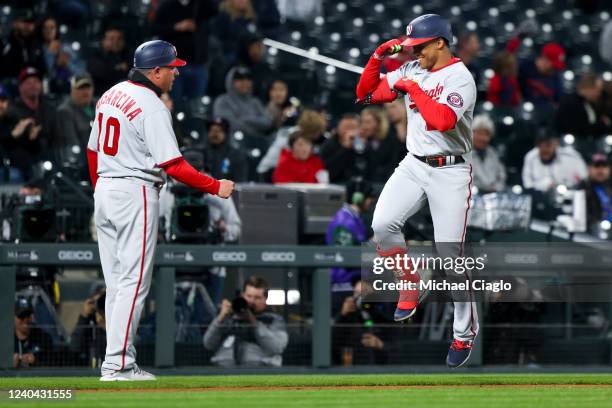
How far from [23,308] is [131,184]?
9.31 ft

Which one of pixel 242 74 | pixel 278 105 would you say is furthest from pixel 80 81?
pixel 278 105

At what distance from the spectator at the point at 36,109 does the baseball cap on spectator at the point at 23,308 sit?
1858mm

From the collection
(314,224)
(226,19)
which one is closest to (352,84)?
(226,19)

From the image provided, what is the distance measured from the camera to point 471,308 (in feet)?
26.3

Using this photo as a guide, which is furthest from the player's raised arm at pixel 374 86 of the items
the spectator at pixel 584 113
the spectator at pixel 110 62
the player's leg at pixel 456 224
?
the spectator at pixel 584 113

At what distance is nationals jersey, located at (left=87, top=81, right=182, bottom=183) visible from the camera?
764 centimetres

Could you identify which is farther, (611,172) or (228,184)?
(611,172)

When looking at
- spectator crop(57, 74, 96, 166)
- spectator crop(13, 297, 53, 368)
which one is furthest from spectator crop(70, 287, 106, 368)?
spectator crop(57, 74, 96, 166)

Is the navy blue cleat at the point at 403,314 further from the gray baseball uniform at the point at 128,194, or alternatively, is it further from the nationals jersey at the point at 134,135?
the nationals jersey at the point at 134,135

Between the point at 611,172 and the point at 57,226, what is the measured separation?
16.9ft

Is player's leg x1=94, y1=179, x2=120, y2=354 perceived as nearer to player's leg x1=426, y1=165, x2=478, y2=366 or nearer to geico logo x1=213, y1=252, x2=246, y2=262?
player's leg x1=426, y1=165, x2=478, y2=366

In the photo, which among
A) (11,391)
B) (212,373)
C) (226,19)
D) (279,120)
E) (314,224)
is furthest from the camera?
(226,19)

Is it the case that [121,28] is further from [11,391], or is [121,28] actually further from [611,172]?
[11,391]

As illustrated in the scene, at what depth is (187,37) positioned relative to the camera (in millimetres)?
13828
